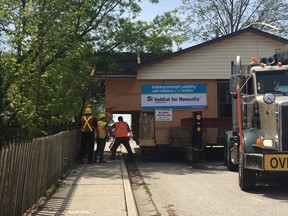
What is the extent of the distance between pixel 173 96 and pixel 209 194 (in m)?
8.50

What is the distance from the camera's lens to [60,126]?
45.4 ft

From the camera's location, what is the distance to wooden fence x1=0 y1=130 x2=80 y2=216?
18.2 feet

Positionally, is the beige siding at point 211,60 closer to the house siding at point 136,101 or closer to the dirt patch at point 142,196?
the house siding at point 136,101

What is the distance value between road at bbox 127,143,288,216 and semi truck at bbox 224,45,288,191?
563mm

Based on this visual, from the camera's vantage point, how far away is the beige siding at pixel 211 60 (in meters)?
17.2

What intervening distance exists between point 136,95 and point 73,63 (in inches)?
127

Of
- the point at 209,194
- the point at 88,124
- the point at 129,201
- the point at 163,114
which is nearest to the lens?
the point at 129,201

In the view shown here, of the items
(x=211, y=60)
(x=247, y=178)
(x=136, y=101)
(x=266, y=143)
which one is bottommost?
(x=247, y=178)

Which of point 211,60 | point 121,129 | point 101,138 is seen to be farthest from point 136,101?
point 211,60

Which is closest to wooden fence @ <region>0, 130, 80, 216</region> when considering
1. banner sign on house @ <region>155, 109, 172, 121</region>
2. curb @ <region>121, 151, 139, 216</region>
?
curb @ <region>121, 151, 139, 216</region>

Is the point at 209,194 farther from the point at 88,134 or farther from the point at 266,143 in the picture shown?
the point at 88,134

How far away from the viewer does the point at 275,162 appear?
26.7ft

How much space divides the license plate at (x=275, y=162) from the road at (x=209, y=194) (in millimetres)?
635

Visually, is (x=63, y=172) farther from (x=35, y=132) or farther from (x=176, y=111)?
(x=176, y=111)
